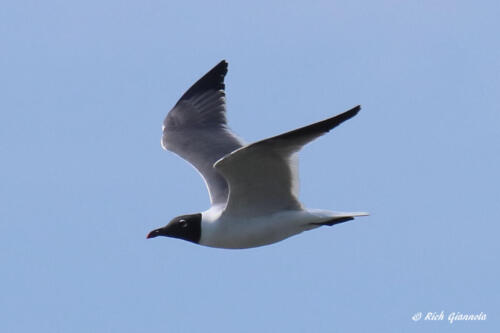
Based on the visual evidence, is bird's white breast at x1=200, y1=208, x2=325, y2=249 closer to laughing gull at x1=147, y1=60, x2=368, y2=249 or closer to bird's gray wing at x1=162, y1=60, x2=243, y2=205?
laughing gull at x1=147, y1=60, x2=368, y2=249

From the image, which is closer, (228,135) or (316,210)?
(316,210)

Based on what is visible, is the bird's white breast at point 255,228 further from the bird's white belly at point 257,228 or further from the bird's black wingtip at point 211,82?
the bird's black wingtip at point 211,82

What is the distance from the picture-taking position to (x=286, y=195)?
1096 centimetres

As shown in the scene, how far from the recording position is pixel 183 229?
11523 mm

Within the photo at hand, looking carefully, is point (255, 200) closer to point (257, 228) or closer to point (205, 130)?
point (257, 228)

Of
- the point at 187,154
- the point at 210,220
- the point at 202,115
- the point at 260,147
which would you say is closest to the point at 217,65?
the point at 202,115

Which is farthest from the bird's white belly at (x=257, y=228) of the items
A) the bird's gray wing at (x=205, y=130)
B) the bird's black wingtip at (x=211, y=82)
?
the bird's black wingtip at (x=211, y=82)

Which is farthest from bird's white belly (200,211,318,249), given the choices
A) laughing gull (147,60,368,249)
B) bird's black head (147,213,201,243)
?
bird's black head (147,213,201,243)

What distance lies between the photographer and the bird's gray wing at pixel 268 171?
9914 mm

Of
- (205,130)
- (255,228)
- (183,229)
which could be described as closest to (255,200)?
(255,228)

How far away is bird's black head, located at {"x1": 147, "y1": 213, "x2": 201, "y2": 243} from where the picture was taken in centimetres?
1137

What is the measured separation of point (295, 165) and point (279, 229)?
2.69 ft

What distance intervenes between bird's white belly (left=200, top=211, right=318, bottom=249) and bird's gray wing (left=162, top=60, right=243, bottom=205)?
0.67m

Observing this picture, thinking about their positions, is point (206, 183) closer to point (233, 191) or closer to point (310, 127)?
point (233, 191)
